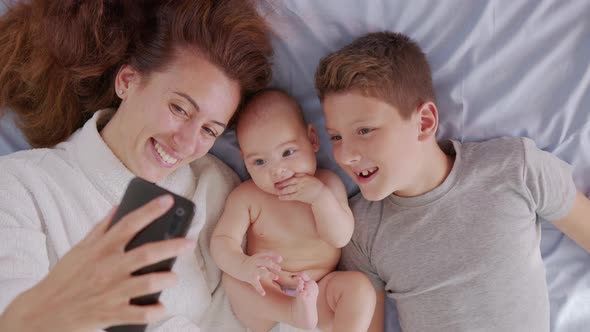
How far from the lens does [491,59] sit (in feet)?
5.13

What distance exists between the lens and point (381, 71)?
4.74 feet

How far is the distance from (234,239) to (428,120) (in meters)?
0.60

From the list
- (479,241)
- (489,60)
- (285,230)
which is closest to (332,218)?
(285,230)

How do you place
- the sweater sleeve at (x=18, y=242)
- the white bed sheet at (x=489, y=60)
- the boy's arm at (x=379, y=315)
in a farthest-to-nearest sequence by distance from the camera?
the boy's arm at (x=379, y=315)
the white bed sheet at (x=489, y=60)
the sweater sleeve at (x=18, y=242)

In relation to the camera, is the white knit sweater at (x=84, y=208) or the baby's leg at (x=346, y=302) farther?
the baby's leg at (x=346, y=302)

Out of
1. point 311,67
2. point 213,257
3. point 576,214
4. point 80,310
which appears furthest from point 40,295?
point 576,214

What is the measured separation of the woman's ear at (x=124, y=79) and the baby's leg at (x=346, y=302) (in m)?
0.72

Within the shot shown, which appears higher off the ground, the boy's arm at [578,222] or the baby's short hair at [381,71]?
the baby's short hair at [381,71]

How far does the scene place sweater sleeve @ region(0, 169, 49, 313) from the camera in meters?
1.20

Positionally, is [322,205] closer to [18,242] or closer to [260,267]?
[260,267]

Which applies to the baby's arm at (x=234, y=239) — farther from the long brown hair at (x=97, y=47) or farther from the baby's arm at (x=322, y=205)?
the long brown hair at (x=97, y=47)

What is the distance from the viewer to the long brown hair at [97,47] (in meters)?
1.46

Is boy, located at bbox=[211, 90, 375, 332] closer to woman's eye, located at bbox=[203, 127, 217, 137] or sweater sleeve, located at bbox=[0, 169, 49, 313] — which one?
woman's eye, located at bbox=[203, 127, 217, 137]

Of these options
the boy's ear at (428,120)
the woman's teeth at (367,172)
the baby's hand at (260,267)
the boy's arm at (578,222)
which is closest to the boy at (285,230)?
the baby's hand at (260,267)
